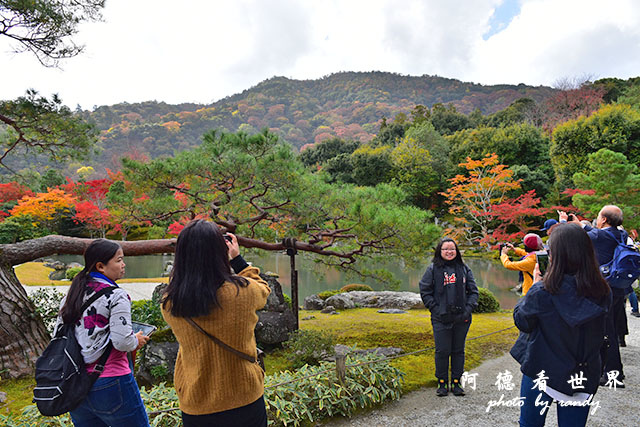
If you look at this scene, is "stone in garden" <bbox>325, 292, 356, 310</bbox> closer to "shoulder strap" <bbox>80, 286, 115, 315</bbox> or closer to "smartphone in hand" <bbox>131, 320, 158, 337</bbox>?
"smartphone in hand" <bbox>131, 320, 158, 337</bbox>

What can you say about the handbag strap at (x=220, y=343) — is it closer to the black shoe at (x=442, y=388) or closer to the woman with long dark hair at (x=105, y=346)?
the woman with long dark hair at (x=105, y=346)

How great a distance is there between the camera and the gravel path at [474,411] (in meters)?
2.69

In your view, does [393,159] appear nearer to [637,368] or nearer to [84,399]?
[637,368]

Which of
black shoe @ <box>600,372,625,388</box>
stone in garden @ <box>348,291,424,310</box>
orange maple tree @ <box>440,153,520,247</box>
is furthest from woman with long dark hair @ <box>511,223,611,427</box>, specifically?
orange maple tree @ <box>440,153,520,247</box>

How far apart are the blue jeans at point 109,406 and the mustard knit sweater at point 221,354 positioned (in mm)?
379

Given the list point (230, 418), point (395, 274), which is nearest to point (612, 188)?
point (395, 274)

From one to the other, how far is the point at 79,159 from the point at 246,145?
7.38ft

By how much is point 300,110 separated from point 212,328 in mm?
62994

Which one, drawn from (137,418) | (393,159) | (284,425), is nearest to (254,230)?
(284,425)

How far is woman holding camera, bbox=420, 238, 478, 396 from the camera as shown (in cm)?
301

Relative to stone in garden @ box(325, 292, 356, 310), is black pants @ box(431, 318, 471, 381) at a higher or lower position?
higher

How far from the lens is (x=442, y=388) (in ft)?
10.3

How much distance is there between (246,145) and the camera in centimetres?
460

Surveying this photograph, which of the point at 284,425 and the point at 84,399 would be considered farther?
the point at 284,425
